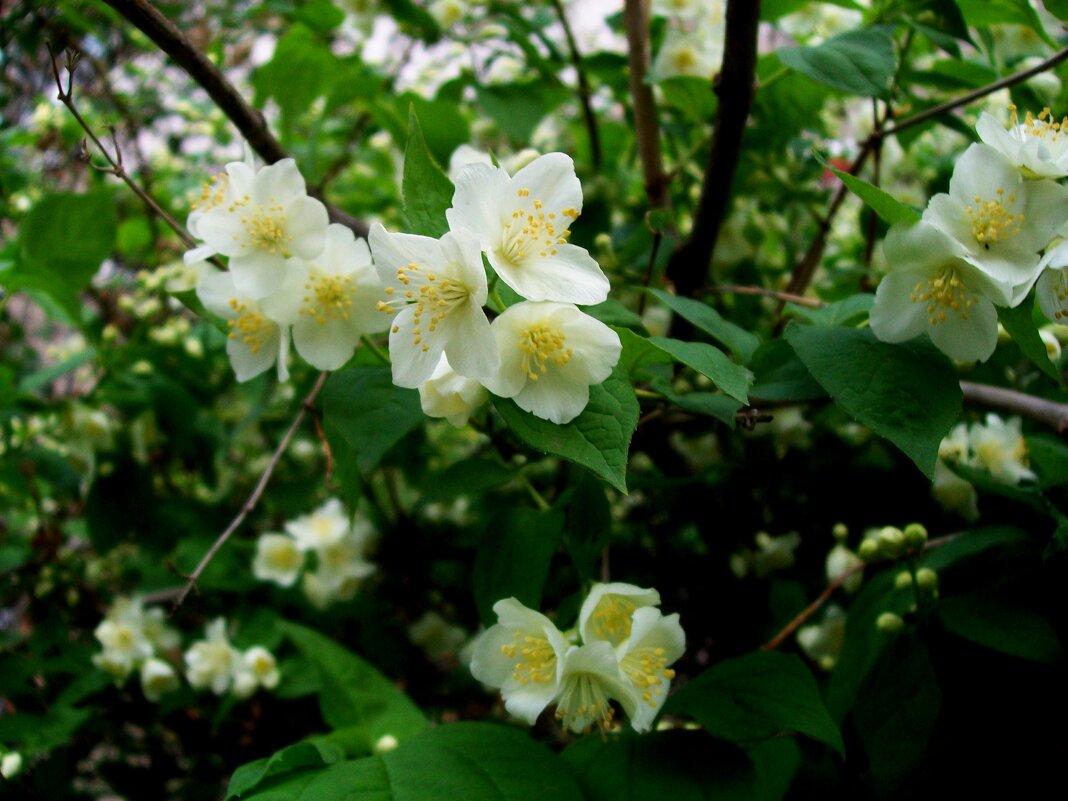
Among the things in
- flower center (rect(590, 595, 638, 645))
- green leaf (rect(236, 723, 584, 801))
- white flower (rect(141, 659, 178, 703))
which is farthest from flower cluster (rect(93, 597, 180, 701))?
flower center (rect(590, 595, 638, 645))

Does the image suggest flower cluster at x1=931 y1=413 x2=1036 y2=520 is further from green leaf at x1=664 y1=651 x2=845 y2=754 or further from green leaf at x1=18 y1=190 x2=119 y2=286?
green leaf at x1=18 y1=190 x2=119 y2=286

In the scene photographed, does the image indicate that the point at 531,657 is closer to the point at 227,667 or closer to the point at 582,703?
the point at 582,703

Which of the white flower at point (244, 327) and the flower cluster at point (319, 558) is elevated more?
the white flower at point (244, 327)

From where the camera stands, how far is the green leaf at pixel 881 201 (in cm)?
75

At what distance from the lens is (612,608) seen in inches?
36.7

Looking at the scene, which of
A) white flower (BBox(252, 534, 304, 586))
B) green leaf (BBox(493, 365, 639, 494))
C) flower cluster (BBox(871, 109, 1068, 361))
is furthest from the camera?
white flower (BBox(252, 534, 304, 586))

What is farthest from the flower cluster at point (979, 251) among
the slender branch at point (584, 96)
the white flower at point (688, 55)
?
the slender branch at point (584, 96)

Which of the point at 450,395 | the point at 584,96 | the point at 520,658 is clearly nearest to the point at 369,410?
the point at 450,395

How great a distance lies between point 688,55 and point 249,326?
1.10 metres

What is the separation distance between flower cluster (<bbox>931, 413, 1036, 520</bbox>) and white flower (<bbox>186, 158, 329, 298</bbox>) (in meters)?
0.99

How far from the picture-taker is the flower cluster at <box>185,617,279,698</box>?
1.59 metres

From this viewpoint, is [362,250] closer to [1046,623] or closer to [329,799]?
[329,799]

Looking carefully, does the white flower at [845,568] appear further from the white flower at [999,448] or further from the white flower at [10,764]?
the white flower at [10,764]

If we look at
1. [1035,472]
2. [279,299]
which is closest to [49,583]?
[279,299]
